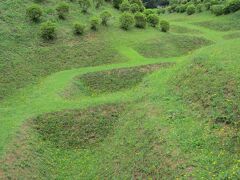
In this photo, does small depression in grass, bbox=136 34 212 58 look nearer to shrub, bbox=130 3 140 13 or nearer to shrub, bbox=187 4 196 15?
shrub, bbox=130 3 140 13

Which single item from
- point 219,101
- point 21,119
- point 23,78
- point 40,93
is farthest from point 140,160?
point 23,78

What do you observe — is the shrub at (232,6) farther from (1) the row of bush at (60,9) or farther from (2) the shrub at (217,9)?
(1) the row of bush at (60,9)

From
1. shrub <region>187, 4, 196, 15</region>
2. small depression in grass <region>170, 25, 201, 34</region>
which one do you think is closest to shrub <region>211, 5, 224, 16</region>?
shrub <region>187, 4, 196, 15</region>

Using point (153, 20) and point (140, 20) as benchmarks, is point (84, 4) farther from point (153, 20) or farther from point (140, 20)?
point (153, 20)

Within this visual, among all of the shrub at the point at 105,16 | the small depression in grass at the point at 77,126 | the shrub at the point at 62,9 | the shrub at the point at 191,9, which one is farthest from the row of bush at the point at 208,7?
the small depression in grass at the point at 77,126

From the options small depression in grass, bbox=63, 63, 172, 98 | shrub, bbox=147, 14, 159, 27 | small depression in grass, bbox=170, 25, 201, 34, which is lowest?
small depression in grass, bbox=63, 63, 172, 98

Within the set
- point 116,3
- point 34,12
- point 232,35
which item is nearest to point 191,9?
point 116,3

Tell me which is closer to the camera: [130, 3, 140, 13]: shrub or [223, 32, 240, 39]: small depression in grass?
[223, 32, 240, 39]: small depression in grass
